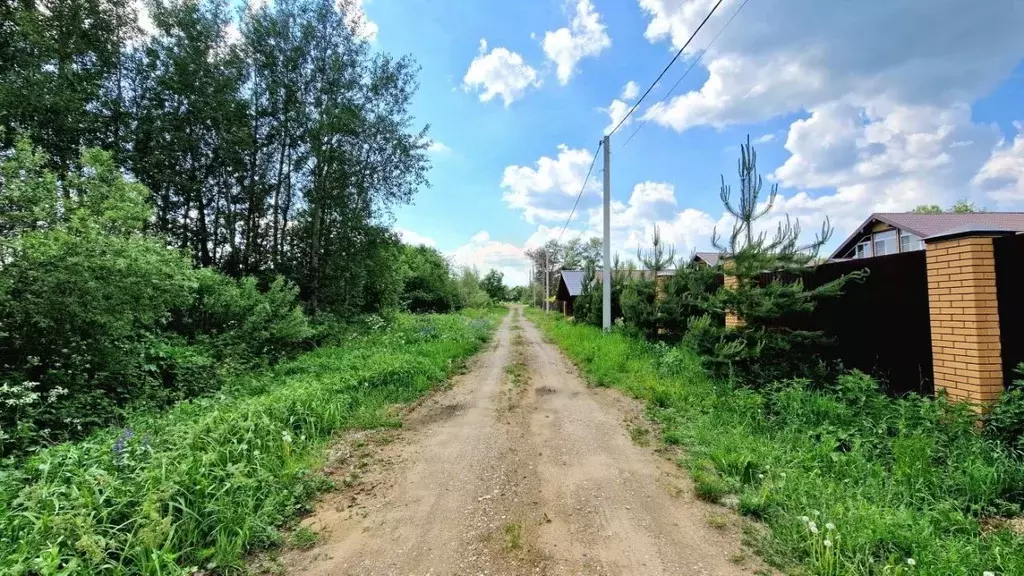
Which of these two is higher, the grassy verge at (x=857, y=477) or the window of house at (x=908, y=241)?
the window of house at (x=908, y=241)

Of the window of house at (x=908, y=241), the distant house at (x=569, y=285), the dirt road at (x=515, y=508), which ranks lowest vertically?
the dirt road at (x=515, y=508)

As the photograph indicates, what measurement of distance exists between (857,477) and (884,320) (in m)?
2.22

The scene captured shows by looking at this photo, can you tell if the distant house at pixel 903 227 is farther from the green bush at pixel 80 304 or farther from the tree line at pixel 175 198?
the green bush at pixel 80 304

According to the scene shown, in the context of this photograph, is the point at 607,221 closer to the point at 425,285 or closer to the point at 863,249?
the point at 863,249

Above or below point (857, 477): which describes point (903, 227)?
above

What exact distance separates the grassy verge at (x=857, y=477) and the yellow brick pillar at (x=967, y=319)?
0.32 m

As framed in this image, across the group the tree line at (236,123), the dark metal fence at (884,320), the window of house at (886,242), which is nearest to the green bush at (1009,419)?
the dark metal fence at (884,320)

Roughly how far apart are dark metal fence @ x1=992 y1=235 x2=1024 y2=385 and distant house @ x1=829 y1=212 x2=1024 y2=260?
1603cm

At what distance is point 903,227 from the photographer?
1722 centimetres

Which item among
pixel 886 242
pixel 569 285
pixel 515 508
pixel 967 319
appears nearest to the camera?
pixel 515 508

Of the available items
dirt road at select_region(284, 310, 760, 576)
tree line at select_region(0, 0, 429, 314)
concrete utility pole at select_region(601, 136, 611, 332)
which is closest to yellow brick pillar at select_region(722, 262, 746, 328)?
dirt road at select_region(284, 310, 760, 576)

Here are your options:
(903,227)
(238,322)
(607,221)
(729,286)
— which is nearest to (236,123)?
(238,322)

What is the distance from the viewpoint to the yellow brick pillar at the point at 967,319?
3180 millimetres

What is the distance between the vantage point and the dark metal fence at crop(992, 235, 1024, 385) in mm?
3098
